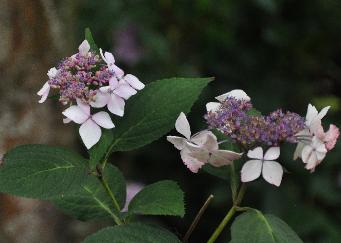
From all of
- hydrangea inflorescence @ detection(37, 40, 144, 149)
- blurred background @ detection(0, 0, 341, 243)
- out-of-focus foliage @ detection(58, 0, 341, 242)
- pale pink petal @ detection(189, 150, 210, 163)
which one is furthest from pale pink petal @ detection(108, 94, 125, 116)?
out-of-focus foliage @ detection(58, 0, 341, 242)

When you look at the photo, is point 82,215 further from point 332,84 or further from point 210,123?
point 332,84

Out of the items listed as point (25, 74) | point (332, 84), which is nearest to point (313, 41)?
point (332, 84)

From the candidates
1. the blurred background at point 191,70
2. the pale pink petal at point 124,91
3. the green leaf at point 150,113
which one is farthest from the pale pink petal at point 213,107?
the blurred background at point 191,70

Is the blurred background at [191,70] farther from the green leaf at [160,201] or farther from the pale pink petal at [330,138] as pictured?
the pale pink petal at [330,138]

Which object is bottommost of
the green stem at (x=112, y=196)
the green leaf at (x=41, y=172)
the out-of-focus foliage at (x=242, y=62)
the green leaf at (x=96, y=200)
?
the out-of-focus foliage at (x=242, y=62)

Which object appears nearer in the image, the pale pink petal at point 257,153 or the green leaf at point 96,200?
the pale pink petal at point 257,153

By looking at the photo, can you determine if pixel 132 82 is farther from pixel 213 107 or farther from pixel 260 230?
pixel 260 230
